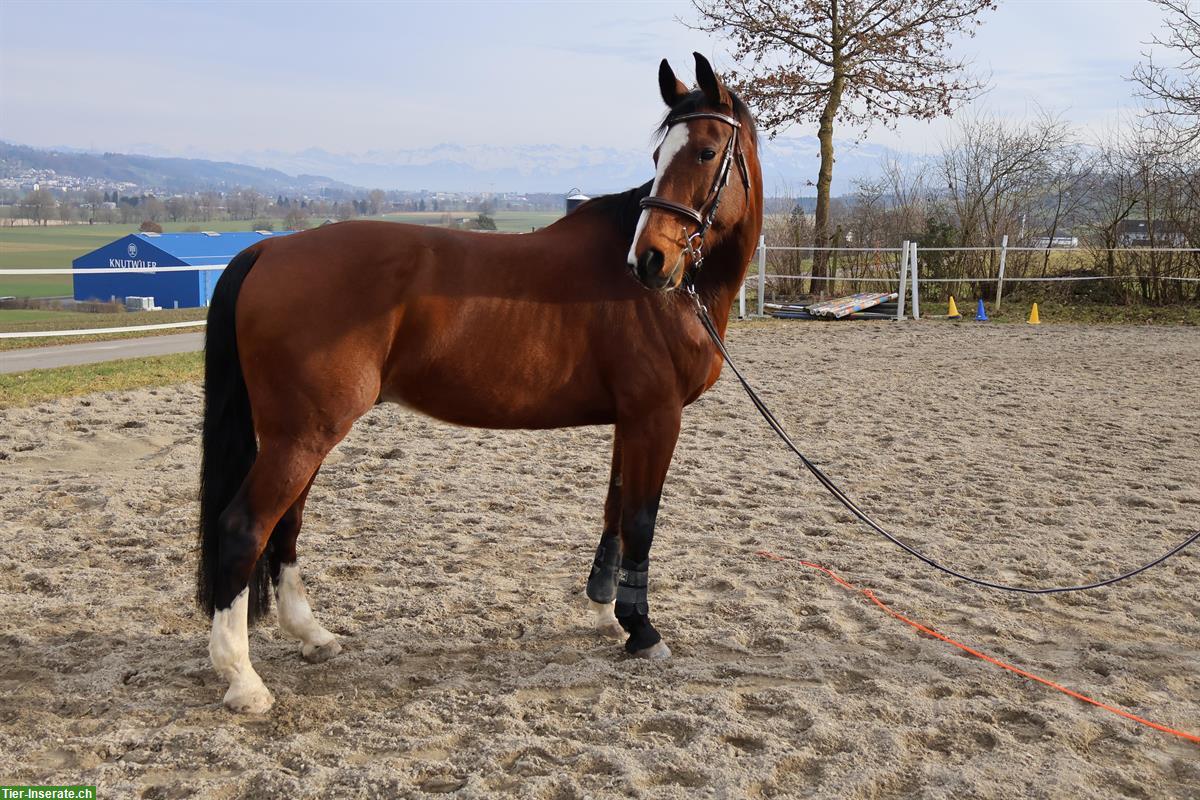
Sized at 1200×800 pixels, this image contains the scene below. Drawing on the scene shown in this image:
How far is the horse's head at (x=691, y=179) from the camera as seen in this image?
3033mm

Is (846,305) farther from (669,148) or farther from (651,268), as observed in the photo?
(651,268)

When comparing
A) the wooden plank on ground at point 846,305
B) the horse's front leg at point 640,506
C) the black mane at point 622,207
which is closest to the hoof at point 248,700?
the horse's front leg at point 640,506

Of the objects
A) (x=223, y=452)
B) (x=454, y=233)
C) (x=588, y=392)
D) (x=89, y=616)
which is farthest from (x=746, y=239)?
(x=89, y=616)

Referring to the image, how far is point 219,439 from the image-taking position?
10.2 ft

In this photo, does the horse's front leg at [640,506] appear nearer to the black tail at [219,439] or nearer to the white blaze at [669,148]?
the white blaze at [669,148]

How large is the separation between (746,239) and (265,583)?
2.26m

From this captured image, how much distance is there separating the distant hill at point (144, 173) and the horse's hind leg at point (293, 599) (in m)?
75.5

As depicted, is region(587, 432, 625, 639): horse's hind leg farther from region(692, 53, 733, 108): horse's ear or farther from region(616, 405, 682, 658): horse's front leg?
region(692, 53, 733, 108): horse's ear

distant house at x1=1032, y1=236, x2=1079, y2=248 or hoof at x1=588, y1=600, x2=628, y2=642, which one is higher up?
distant house at x1=1032, y1=236, x2=1079, y2=248

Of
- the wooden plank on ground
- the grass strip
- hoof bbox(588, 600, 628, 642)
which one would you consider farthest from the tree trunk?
hoof bbox(588, 600, 628, 642)

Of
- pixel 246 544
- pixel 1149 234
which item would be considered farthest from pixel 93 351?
pixel 1149 234

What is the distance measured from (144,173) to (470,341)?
102618 mm

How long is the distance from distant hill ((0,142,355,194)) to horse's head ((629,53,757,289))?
248 ft

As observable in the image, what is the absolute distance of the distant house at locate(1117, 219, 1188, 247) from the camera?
1666 centimetres
